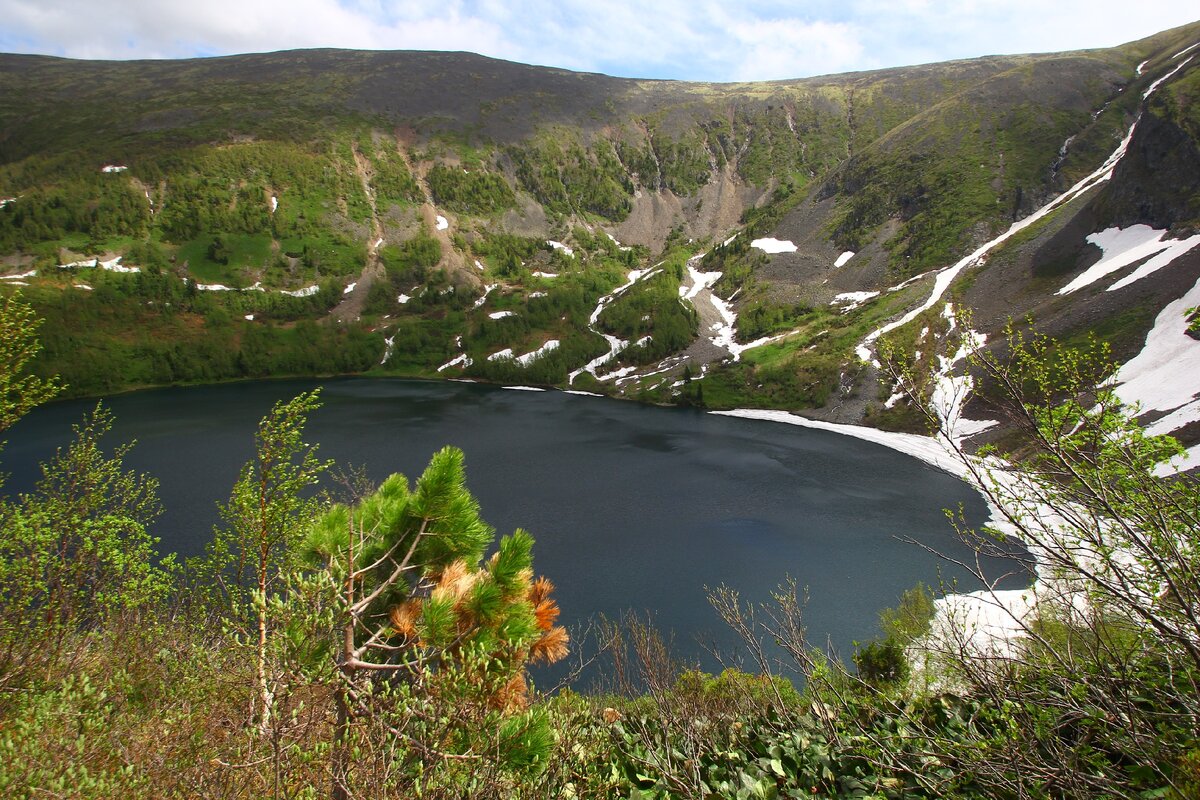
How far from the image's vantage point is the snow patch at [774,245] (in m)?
155

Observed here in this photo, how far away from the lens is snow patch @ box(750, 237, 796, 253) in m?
155

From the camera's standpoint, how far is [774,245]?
159625 millimetres

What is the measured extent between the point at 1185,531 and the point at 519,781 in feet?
26.9

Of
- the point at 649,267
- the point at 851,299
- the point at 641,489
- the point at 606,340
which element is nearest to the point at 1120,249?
the point at 851,299

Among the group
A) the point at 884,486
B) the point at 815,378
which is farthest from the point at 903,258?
the point at 884,486

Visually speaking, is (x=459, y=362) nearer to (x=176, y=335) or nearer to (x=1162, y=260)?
(x=176, y=335)

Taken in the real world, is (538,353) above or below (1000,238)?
below

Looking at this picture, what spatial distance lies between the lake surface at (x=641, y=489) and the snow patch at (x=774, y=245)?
72.0 meters

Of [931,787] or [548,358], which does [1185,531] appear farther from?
[548,358]

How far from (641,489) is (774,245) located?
115m

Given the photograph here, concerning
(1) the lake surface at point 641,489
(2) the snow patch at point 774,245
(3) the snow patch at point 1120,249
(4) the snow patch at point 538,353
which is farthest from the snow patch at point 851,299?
(4) the snow patch at point 538,353

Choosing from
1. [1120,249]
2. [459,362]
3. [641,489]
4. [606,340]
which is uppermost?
[1120,249]

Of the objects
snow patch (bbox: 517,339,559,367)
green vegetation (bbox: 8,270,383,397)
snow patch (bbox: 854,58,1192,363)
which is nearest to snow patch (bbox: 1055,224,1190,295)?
snow patch (bbox: 854,58,1192,363)

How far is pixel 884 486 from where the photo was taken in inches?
2697
